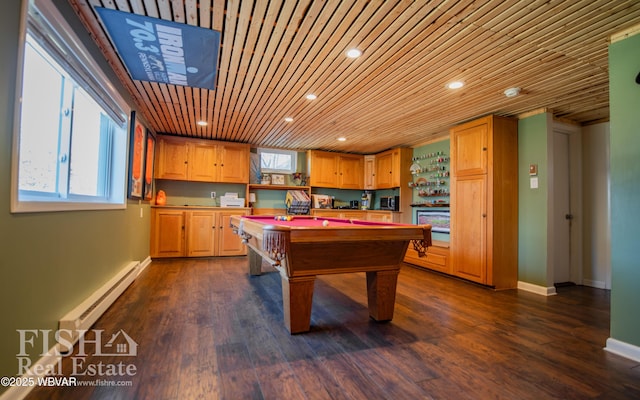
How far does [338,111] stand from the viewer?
3811 millimetres

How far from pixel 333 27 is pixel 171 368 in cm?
253

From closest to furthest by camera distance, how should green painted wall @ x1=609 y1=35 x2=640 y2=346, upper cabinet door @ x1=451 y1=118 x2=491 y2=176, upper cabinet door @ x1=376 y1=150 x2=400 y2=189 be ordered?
green painted wall @ x1=609 y1=35 x2=640 y2=346, upper cabinet door @ x1=451 y1=118 x2=491 y2=176, upper cabinet door @ x1=376 y1=150 x2=400 y2=189

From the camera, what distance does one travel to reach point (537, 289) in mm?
3576

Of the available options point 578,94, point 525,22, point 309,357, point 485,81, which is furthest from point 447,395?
point 578,94

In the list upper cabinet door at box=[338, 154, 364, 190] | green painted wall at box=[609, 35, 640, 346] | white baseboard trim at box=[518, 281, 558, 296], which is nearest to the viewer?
green painted wall at box=[609, 35, 640, 346]

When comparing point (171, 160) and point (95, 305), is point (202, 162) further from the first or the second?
point (95, 305)

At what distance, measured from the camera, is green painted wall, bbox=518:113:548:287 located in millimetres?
3562

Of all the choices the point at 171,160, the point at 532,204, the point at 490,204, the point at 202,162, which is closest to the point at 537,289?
the point at 532,204

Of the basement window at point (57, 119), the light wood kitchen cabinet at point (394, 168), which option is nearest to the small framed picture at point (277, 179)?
the light wood kitchen cabinet at point (394, 168)

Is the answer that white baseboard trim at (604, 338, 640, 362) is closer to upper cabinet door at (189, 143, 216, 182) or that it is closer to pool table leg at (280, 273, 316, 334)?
pool table leg at (280, 273, 316, 334)

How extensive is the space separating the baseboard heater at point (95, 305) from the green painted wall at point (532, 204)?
15.8 feet

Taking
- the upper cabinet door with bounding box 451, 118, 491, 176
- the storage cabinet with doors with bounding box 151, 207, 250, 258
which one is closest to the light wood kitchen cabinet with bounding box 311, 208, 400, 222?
the storage cabinet with doors with bounding box 151, 207, 250, 258

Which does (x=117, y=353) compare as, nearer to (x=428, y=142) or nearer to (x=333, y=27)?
(x=333, y=27)

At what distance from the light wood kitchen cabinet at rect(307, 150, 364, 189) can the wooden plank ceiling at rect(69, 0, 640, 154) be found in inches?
74.4
